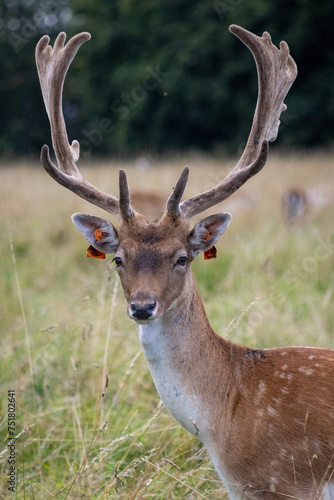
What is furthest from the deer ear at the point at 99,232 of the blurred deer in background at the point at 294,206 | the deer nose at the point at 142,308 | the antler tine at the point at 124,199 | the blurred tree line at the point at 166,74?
the blurred tree line at the point at 166,74

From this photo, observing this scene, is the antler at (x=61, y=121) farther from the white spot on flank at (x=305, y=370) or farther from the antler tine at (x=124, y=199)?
the white spot on flank at (x=305, y=370)

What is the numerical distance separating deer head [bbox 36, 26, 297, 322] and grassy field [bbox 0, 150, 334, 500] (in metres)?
0.65

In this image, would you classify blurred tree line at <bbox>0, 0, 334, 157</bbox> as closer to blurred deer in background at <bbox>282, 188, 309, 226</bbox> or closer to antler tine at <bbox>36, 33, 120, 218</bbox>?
blurred deer in background at <bbox>282, 188, 309, 226</bbox>

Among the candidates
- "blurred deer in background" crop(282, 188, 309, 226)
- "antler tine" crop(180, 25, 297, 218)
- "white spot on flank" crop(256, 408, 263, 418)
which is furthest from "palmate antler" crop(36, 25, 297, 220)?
"blurred deer in background" crop(282, 188, 309, 226)

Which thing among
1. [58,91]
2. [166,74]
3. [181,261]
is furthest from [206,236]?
[166,74]

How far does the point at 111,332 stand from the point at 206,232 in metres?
2.16

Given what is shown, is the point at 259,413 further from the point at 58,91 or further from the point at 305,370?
the point at 58,91

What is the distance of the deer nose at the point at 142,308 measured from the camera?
8.23 feet

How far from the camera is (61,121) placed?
3365 mm

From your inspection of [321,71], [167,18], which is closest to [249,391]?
[321,71]

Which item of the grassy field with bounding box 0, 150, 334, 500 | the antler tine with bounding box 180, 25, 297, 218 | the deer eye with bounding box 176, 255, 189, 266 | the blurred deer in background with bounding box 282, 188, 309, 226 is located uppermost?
the antler tine with bounding box 180, 25, 297, 218

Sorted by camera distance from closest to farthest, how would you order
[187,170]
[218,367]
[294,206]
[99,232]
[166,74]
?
[187,170] → [218,367] → [99,232] → [294,206] → [166,74]

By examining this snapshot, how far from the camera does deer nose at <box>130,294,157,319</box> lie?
98.8 inches

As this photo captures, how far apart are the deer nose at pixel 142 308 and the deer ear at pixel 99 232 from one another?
1.63ft
